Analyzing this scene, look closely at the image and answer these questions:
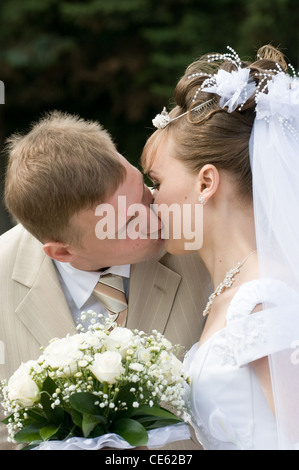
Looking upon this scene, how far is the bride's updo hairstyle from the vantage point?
3.29 meters

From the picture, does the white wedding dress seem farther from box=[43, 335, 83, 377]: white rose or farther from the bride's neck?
box=[43, 335, 83, 377]: white rose

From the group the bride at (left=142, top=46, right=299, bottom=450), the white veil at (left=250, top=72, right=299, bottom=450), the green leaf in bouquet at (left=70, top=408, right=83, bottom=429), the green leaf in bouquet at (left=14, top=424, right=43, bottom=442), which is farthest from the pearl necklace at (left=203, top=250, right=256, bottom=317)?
the green leaf in bouquet at (left=14, top=424, right=43, bottom=442)

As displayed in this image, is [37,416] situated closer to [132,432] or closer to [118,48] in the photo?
[132,432]

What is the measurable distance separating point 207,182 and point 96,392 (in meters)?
1.10

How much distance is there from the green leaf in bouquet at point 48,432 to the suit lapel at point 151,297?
990mm

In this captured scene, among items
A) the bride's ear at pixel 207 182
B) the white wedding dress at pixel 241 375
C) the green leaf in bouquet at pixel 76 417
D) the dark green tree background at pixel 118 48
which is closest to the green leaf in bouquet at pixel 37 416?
the green leaf in bouquet at pixel 76 417

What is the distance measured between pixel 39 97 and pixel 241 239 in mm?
14035

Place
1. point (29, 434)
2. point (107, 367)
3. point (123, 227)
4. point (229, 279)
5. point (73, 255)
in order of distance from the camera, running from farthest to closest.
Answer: point (73, 255), point (123, 227), point (229, 279), point (29, 434), point (107, 367)

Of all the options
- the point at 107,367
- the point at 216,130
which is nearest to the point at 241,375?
the point at 107,367

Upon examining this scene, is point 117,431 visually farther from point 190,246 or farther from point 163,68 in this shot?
point 163,68

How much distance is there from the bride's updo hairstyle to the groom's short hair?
0.38m

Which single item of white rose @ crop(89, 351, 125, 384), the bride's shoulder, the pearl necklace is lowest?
white rose @ crop(89, 351, 125, 384)

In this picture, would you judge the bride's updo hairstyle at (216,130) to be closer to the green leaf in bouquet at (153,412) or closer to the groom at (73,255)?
the groom at (73,255)

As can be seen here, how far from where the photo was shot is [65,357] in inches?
111
